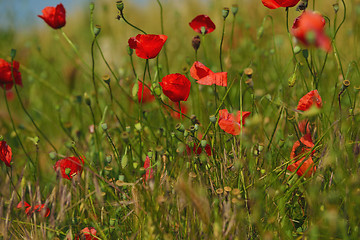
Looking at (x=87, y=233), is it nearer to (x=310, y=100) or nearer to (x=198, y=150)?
(x=198, y=150)

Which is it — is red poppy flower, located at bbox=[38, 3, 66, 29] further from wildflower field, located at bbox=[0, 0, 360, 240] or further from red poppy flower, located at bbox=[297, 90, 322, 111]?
red poppy flower, located at bbox=[297, 90, 322, 111]

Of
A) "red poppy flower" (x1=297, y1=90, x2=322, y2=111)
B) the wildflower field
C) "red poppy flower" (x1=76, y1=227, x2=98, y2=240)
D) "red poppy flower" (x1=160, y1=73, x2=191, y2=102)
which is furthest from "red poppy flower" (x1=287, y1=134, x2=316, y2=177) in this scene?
"red poppy flower" (x1=76, y1=227, x2=98, y2=240)

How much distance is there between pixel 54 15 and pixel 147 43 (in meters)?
0.50

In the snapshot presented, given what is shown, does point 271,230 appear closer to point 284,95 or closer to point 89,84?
point 284,95

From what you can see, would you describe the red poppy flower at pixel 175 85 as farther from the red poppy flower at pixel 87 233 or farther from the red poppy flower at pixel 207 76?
the red poppy flower at pixel 87 233

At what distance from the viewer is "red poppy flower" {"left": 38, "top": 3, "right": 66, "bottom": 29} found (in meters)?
1.60

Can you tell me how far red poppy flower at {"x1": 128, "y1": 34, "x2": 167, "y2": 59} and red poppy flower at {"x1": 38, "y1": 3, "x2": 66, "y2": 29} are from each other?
44cm

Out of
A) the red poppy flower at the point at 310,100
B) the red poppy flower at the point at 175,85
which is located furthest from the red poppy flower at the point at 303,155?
the red poppy flower at the point at 175,85

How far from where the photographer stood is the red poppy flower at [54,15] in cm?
160

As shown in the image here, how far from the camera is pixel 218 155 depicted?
54.1 inches

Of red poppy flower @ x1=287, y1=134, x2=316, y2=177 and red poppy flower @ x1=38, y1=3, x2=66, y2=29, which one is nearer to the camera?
red poppy flower @ x1=287, y1=134, x2=316, y2=177

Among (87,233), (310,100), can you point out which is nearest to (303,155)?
(310,100)

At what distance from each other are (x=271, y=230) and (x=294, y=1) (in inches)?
26.3

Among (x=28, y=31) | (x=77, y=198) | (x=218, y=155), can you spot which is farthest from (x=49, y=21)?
(x=28, y=31)
